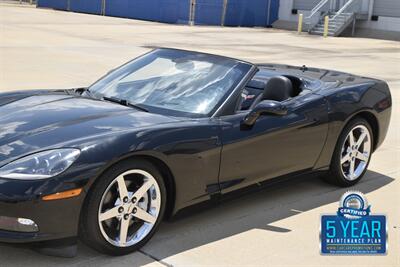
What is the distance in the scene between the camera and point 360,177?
211 inches

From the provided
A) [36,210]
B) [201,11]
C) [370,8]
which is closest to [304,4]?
[370,8]

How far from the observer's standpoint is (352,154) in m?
5.22

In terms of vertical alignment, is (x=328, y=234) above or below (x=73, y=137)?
below

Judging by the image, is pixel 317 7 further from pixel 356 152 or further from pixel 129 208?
pixel 129 208

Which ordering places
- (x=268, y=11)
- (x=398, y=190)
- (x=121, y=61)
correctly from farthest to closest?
1. (x=268, y=11)
2. (x=121, y=61)
3. (x=398, y=190)

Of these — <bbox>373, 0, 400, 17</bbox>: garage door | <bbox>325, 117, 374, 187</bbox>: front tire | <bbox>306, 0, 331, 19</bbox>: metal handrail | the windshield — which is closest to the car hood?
the windshield

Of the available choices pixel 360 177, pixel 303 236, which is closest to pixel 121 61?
pixel 360 177

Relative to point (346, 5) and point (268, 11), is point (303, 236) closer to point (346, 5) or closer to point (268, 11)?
point (346, 5)

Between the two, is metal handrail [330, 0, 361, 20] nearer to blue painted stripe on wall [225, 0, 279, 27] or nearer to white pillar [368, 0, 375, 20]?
white pillar [368, 0, 375, 20]

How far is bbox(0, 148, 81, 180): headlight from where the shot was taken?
10.2ft

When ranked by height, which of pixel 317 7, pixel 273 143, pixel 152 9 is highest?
pixel 317 7

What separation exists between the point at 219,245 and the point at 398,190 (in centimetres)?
226

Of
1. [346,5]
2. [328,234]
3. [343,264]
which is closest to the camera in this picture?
[343,264]

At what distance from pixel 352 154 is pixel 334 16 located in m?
30.7
